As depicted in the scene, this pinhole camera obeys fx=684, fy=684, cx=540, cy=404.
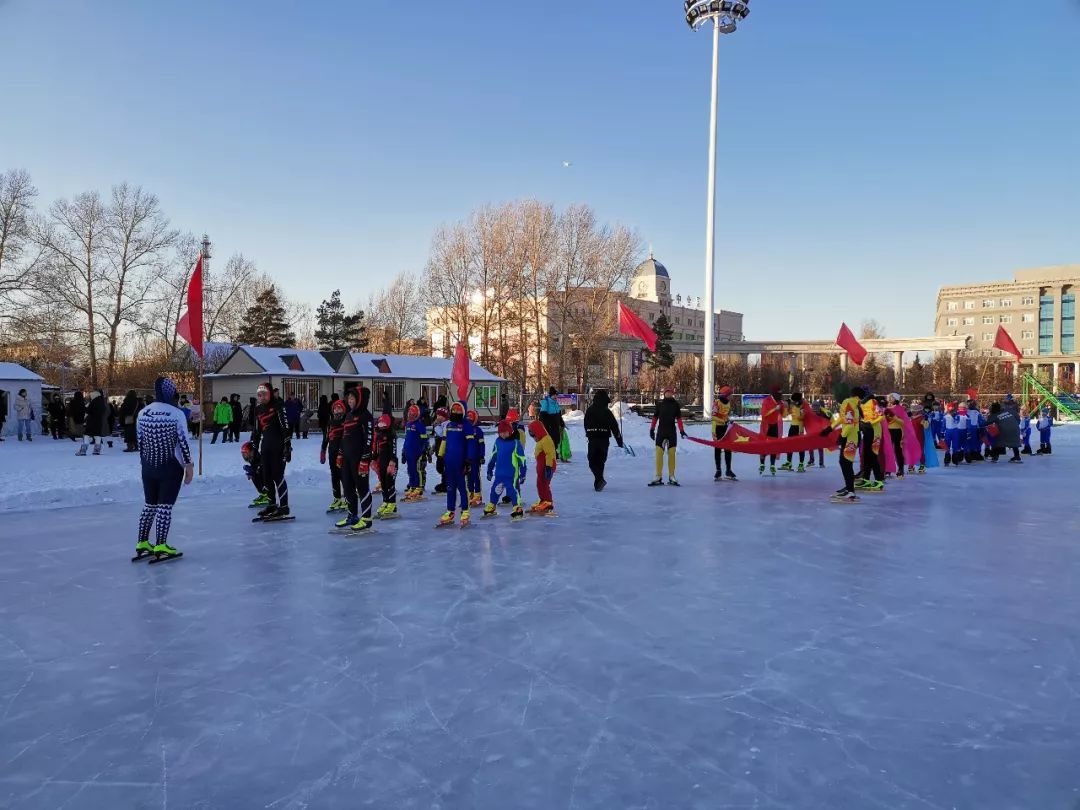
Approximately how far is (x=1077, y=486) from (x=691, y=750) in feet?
43.7

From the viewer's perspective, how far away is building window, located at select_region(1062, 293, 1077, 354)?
92688 mm

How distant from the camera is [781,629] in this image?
4516mm

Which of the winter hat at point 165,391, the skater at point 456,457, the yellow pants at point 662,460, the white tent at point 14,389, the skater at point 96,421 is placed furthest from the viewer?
the white tent at point 14,389

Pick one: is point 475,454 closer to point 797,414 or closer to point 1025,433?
point 797,414

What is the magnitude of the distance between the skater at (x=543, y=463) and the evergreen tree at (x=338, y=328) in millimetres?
49223

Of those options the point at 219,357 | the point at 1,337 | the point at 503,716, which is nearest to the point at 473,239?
the point at 219,357

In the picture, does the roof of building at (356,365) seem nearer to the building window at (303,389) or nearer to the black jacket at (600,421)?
the building window at (303,389)

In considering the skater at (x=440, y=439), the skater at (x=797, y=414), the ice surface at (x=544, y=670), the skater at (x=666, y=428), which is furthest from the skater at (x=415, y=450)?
the skater at (x=797, y=414)

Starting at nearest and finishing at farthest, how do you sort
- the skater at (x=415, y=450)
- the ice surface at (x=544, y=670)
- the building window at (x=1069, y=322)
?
the ice surface at (x=544, y=670)
the skater at (x=415, y=450)
the building window at (x=1069, y=322)

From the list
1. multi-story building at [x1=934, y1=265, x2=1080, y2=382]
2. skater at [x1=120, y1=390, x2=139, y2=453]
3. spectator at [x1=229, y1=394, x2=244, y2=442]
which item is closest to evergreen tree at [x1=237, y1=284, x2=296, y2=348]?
spectator at [x1=229, y1=394, x2=244, y2=442]

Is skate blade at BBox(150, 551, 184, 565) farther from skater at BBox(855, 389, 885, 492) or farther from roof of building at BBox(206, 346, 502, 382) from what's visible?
roof of building at BBox(206, 346, 502, 382)

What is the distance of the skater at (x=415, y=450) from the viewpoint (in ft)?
33.5

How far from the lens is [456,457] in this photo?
8102 millimetres

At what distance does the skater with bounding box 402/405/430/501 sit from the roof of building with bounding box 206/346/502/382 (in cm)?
1989
